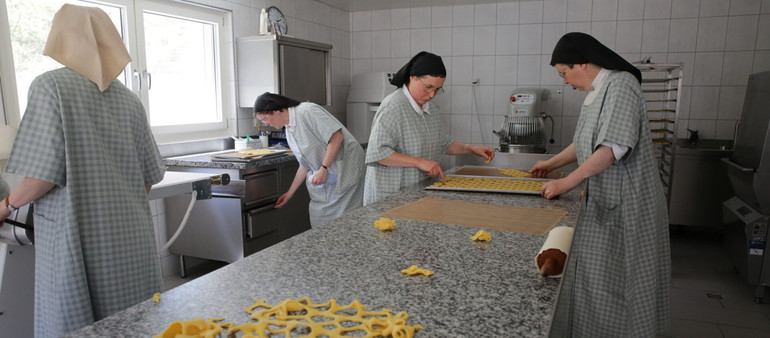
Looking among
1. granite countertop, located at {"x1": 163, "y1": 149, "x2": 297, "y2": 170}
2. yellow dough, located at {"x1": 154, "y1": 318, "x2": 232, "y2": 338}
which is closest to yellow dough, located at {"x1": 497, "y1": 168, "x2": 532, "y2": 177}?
granite countertop, located at {"x1": 163, "y1": 149, "x2": 297, "y2": 170}

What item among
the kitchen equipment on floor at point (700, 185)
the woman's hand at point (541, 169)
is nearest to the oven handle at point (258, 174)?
the woman's hand at point (541, 169)

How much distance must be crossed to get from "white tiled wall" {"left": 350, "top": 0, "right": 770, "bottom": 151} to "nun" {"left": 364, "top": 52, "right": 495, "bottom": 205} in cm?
260

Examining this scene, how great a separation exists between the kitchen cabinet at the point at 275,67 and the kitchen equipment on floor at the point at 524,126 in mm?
1658

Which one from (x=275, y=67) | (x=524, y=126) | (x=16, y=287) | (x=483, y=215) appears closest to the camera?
(x=483, y=215)

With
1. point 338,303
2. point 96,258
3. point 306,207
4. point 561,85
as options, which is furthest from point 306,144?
point 561,85

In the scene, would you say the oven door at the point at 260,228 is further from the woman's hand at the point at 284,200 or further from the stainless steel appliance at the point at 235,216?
the woman's hand at the point at 284,200

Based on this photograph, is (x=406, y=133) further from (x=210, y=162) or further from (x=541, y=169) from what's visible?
(x=210, y=162)

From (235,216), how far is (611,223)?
223 centimetres

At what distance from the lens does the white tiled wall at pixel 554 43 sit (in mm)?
4203

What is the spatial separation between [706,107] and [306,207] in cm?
350

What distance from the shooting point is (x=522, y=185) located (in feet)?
7.39

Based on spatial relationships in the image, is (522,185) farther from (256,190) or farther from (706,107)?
(706,107)

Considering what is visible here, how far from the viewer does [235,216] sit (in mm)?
3191

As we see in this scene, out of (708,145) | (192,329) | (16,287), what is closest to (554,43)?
(708,145)
